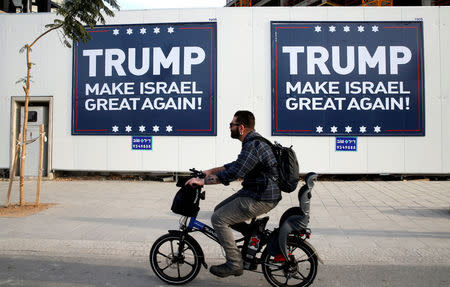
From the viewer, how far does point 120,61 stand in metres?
12.0

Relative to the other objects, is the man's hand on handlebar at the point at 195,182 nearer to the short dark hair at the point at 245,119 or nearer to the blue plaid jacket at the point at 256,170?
the blue plaid jacket at the point at 256,170

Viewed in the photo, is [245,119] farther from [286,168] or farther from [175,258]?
[175,258]

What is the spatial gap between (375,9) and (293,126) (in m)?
4.69

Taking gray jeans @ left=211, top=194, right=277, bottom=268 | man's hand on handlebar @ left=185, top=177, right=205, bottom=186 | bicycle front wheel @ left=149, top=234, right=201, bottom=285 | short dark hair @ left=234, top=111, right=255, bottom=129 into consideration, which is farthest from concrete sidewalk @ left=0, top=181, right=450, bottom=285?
short dark hair @ left=234, top=111, right=255, bottom=129

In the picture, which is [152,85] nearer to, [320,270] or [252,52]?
[252,52]

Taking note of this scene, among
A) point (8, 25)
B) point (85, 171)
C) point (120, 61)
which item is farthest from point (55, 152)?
point (8, 25)

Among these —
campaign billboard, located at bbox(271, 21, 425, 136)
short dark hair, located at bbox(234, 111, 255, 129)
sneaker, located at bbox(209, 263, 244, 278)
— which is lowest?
sneaker, located at bbox(209, 263, 244, 278)

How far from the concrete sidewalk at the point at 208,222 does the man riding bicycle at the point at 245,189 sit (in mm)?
1327

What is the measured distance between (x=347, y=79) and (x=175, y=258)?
9645 millimetres

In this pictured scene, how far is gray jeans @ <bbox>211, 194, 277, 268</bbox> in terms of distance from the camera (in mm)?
3389

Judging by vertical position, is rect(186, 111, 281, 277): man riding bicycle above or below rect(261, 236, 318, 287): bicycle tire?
above

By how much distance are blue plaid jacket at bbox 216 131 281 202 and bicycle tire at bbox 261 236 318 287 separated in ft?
1.76

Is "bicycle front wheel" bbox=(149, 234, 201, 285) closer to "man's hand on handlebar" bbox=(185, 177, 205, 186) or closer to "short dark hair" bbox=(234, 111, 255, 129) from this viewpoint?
"man's hand on handlebar" bbox=(185, 177, 205, 186)

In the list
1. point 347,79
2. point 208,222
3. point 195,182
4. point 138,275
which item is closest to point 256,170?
point 195,182
